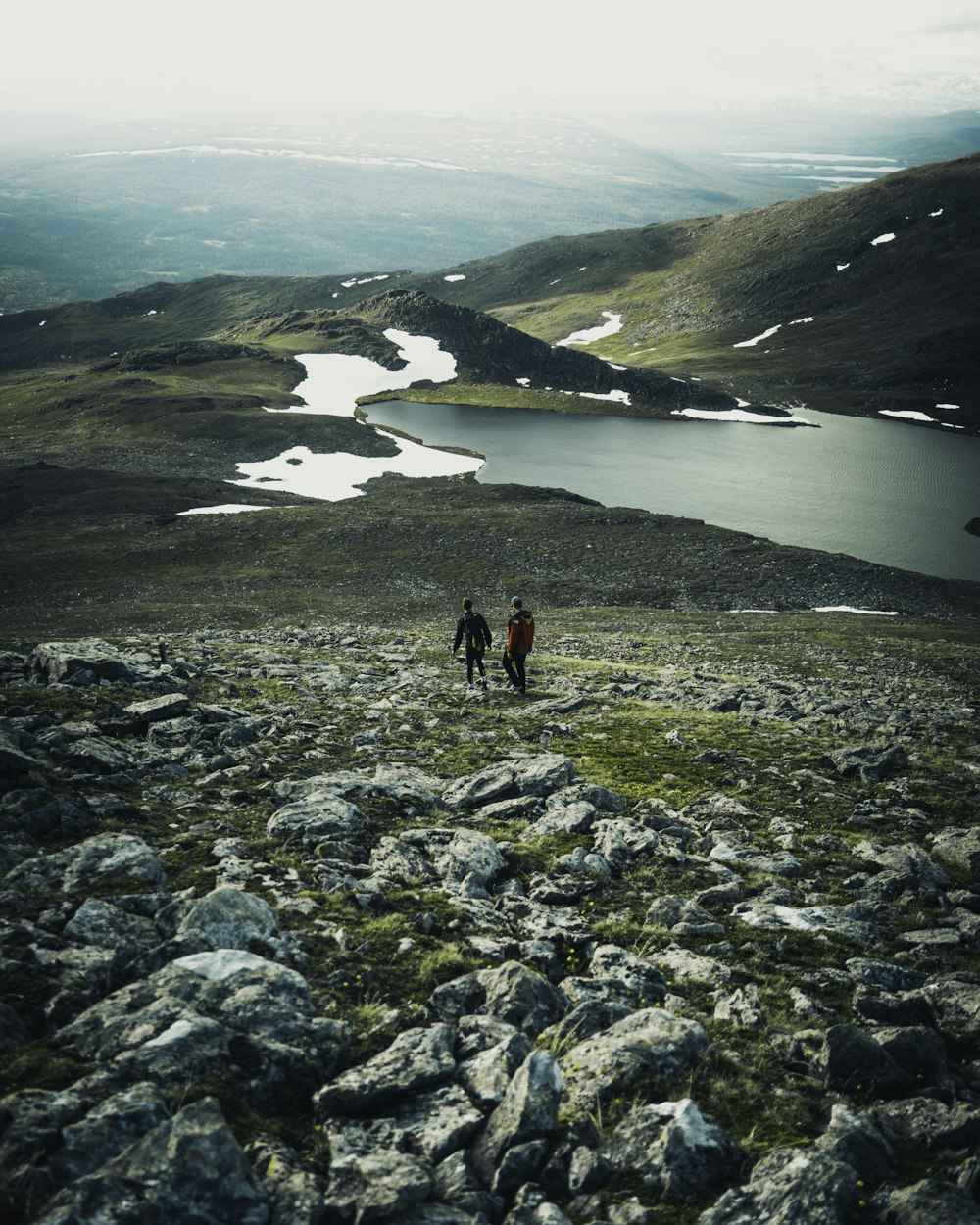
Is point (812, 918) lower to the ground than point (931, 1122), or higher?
lower

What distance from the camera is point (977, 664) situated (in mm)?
32688

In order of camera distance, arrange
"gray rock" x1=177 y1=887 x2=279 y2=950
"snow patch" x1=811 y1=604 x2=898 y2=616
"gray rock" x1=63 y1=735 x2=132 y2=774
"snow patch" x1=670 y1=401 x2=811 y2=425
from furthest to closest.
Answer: "snow patch" x1=670 y1=401 x2=811 y2=425 < "snow patch" x1=811 y1=604 x2=898 y2=616 < "gray rock" x1=63 y1=735 x2=132 y2=774 < "gray rock" x1=177 y1=887 x2=279 y2=950

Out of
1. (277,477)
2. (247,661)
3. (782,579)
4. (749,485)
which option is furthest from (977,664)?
(277,477)

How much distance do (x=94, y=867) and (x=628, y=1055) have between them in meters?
6.88

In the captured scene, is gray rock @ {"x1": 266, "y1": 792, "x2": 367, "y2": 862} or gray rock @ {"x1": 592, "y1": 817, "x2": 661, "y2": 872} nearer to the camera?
gray rock @ {"x1": 266, "y1": 792, "x2": 367, "y2": 862}

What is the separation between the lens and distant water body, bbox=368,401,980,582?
2790 inches

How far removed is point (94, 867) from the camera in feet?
33.3

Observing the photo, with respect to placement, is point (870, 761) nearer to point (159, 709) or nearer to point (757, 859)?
point (757, 859)

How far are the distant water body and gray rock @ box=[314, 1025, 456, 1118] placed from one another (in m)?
62.5

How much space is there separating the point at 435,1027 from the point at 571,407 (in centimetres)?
12476

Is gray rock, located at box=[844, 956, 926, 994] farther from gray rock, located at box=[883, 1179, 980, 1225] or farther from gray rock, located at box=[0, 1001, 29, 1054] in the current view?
gray rock, located at box=[0, 1001, 29, 1054]

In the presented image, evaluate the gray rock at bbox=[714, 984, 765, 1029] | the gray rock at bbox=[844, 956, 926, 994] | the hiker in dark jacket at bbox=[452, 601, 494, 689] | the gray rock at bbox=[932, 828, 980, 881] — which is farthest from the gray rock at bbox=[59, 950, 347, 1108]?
the hiker in dark jacket at bbox=[452, 601, 494, 689]

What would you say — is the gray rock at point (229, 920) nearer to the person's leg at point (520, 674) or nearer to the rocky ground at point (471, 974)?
the rocky ground at point (471, 974)

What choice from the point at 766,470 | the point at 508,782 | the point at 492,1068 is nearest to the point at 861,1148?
the point at 492,1068
